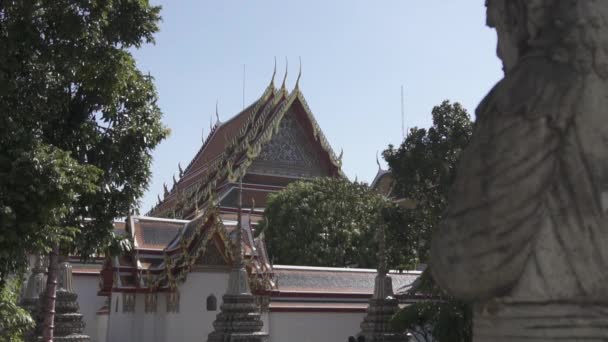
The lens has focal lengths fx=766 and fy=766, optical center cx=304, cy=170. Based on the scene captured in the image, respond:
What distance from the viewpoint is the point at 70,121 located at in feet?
26.4

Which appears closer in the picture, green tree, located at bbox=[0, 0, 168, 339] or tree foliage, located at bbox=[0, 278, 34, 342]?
green tree, located at bbox=[0, 0, 168, 339]

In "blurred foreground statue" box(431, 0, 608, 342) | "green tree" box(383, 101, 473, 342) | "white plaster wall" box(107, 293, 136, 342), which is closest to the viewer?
"blurred foreground statue" box(431, 0, 608, 342)

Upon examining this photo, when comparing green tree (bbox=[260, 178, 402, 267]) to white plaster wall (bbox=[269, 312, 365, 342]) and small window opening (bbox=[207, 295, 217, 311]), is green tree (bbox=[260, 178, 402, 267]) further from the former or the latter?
small window opening (bbox=[207, 295, 217, 311])

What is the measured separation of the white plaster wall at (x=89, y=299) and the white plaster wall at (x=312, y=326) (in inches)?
287

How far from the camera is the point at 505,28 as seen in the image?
117 inches

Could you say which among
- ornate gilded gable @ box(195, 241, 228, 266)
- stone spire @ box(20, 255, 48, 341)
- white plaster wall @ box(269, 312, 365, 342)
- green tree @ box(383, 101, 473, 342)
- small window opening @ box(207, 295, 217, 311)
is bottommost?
white plaster wall @ box(269, 312, 365, 342)

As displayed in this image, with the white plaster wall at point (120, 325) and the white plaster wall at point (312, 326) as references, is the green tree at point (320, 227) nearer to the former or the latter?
the white plaster wall at point (312, 326)

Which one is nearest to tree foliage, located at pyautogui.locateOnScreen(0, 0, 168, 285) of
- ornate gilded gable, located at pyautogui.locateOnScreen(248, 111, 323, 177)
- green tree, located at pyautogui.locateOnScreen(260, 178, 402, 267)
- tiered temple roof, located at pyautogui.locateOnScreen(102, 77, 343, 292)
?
green tree, located at pyautogui.locateOnScreen(260, 178, 402, 267)

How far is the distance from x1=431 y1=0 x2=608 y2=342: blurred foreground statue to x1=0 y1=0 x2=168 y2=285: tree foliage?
4.38 meters

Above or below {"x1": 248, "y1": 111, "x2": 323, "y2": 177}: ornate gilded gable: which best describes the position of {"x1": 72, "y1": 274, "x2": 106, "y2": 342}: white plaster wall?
below

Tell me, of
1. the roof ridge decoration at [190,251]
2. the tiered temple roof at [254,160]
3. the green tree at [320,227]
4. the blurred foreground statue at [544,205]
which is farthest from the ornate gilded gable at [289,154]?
the blurred foreground statue at [544,205]

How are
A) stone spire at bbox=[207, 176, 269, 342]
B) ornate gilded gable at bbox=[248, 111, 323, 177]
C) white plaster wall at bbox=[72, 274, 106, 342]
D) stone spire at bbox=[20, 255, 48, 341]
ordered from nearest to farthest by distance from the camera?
stone spire at bbox=[20, 255, 48, 341] < stone spire at bbox=[207, 176, 269, 342] < white plaster wall at bbox=[72, 274, 106, 342] < ornate gilded gable at bbox=[248, 111, 323, 177]

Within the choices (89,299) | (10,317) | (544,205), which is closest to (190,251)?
(89,299)

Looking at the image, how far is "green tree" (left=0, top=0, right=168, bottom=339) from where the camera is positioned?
6.25m
